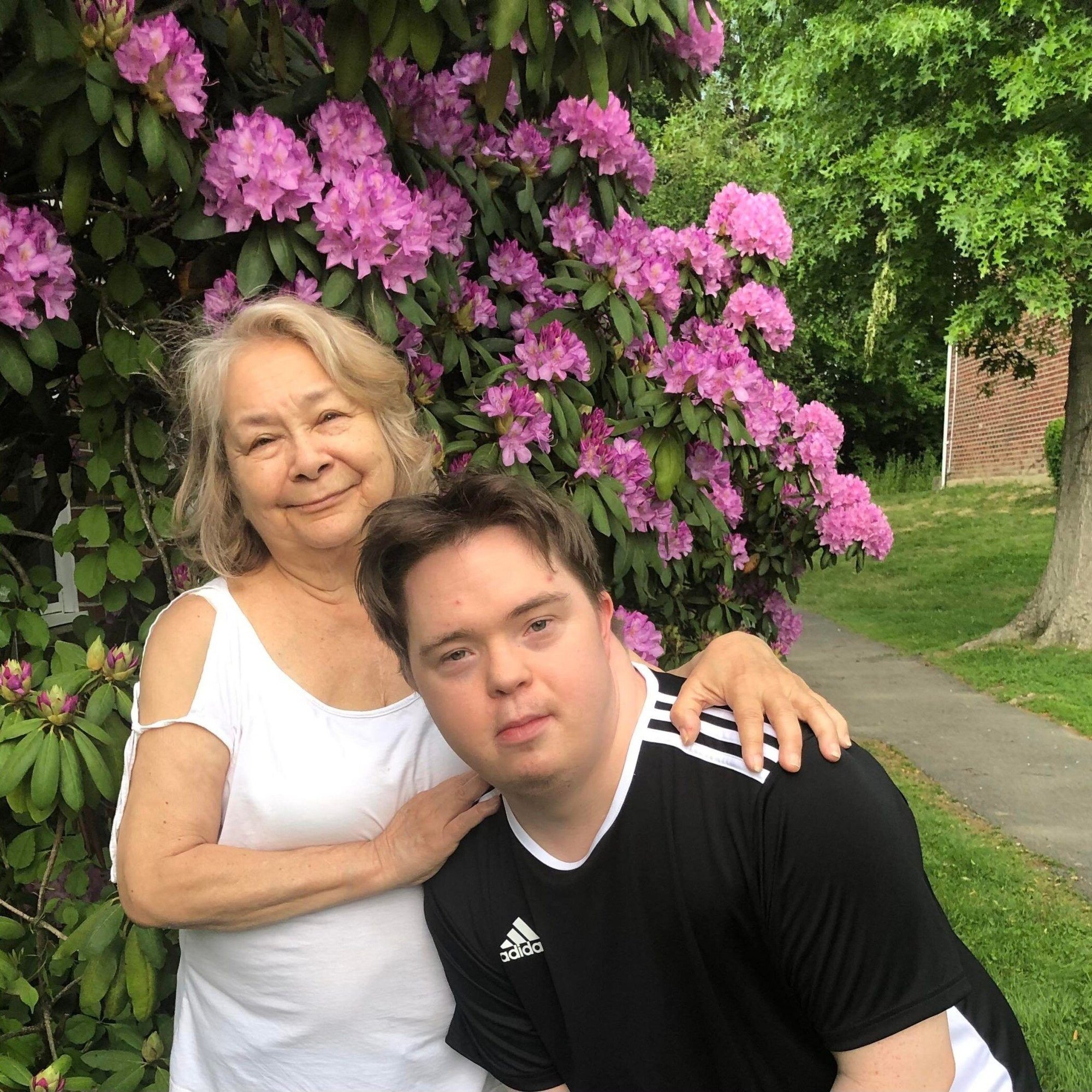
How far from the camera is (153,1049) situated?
2.07 meters

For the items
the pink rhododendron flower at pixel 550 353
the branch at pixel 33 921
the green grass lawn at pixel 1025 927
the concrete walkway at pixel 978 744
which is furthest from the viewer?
the concrete walkway at pixel 978 744

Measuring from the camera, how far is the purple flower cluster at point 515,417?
239cm

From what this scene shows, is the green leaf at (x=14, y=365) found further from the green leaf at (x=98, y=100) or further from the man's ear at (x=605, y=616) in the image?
the man's ear at (x=605, y=616)

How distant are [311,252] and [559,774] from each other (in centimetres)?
119

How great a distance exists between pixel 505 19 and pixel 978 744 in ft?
19.1

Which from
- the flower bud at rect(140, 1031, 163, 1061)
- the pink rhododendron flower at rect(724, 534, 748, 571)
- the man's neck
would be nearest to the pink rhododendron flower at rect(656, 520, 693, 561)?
the pink rhododendron flower at rect(724, 534, 748, 571)

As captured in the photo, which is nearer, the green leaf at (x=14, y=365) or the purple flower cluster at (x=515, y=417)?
the green leaf at (x=14, y=365)

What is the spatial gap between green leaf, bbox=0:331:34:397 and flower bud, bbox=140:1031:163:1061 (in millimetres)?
1263

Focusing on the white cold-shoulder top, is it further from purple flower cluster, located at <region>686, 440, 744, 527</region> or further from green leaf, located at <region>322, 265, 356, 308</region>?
purple flower cluster, located at <region>686, 440, 744, 527</region>

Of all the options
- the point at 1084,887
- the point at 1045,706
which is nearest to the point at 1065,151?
the point at 1045,706

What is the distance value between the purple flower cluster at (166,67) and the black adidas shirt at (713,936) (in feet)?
4.27

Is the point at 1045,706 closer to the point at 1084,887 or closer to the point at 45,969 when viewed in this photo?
the point at 1084,887

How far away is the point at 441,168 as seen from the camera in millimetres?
2379

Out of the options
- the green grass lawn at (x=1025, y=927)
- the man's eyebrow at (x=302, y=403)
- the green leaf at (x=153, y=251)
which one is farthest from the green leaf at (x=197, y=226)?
the green grass lawn at (x=1025, y=927)
